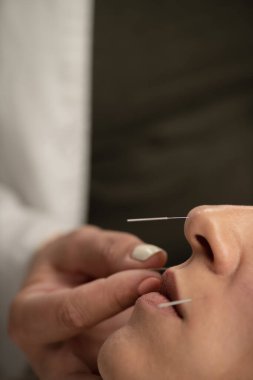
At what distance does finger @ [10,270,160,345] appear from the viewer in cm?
57

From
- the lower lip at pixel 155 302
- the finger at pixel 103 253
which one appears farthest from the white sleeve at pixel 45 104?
the lower lip at pixel 155 302

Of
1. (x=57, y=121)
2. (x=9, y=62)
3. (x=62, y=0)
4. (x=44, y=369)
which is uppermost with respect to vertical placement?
(x=62, y=0)

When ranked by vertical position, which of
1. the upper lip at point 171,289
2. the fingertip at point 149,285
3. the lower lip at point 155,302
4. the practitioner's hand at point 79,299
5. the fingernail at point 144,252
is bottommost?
the practitioner's hand at point 79,299

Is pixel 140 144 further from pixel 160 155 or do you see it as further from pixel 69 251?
pixel 69 251

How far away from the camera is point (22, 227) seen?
0.99 meters

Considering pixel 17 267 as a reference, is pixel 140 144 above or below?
above

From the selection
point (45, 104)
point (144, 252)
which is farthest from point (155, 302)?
point (45, 104)

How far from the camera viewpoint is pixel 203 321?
438mm

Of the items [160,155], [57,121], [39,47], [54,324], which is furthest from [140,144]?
[54,324]

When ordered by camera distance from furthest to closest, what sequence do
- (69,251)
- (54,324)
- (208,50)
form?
1. (208,50)
2. (69,251)
3. (54,324)

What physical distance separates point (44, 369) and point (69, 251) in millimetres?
179

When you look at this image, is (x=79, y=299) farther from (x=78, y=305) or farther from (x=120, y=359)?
(x=120, y=359)

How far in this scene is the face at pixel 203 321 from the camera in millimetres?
433

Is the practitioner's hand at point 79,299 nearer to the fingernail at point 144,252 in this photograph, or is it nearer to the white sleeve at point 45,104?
the fingernail at point 144,252
